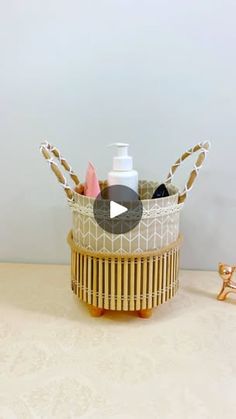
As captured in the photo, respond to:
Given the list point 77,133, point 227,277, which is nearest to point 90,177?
point 77,133

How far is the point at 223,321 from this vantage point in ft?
1.77

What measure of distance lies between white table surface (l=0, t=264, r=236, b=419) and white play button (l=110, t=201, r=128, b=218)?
0.53 ft

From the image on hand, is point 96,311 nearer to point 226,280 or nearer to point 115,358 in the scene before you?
point 115,358

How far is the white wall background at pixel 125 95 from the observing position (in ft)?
2.11

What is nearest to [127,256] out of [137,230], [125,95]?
[137,230]

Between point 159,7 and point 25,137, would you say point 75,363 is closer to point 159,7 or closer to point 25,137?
point 25,137

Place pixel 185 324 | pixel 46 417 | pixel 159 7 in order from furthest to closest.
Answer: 1. pixel 159 7
2. pixel 185 324
3. pixel 46 417

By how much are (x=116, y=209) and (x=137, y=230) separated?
0.13 ft

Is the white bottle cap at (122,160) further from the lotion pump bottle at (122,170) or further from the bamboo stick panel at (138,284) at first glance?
the bamboo stick panel at (138,284)

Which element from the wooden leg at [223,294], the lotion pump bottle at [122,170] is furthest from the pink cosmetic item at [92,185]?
the wooden leg at [223,294]

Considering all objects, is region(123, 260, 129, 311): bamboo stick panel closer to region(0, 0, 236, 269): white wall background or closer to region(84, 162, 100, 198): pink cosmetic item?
region(84, 162, 100, 198): pink cosmetic item

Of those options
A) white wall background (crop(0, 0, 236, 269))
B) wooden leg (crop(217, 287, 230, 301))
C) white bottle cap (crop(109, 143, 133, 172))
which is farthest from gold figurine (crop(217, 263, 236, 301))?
white bottle cap (crop(109, 143, 133, 172))

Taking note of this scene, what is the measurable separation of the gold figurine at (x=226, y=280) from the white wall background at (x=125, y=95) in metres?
0.12

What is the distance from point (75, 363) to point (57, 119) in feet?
1.41
